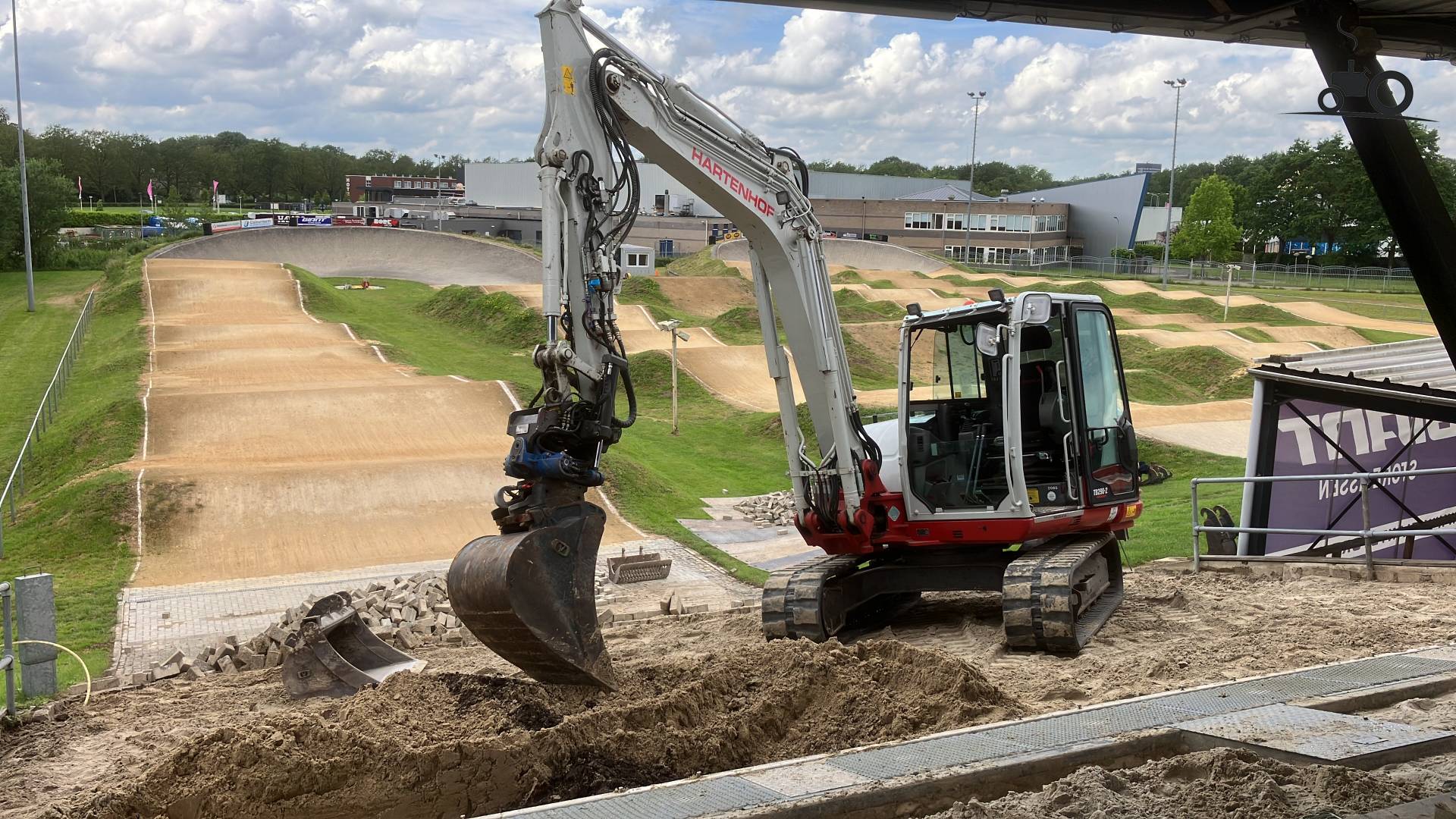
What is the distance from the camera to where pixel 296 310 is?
45.1 metres

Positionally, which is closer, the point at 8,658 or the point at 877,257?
the point at 8,658

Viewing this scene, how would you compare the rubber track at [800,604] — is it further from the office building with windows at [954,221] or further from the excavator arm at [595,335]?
the office building with windows at [954,221]

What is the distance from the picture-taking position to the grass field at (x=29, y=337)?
1187 inches

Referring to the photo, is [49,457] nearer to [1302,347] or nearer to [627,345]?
[627,345]

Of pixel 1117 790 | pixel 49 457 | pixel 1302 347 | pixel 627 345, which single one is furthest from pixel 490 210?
pixel 1117 790

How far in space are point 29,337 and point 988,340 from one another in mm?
41982

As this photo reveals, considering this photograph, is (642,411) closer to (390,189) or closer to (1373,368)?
(1373,368)

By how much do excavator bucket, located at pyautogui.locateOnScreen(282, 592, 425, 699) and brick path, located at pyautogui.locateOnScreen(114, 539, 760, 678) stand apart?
156 inches

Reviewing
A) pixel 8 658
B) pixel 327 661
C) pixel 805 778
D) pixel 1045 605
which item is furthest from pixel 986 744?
pixel 8 658

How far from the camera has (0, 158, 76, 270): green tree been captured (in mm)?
59812

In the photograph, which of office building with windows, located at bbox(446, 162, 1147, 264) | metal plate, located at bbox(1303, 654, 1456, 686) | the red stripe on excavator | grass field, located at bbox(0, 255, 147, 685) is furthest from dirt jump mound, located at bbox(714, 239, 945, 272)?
metal plate, located at bbox(1303, 654, 1456, 686)

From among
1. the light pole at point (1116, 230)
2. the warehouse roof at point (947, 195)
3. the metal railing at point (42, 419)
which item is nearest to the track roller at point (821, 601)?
the metal railing at point (42, 419)

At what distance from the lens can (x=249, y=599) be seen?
16047 millimetres

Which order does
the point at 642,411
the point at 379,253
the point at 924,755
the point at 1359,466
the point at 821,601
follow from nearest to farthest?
the point at 924,755 < the point at 821,601 < the point at 1359,466 < the point at 642,411 < the point at 379,253
